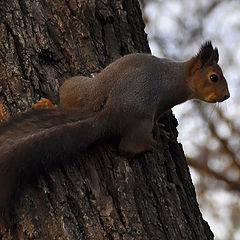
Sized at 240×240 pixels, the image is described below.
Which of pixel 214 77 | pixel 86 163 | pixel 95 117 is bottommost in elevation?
pixel 86 163

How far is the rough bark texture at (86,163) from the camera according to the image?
1745mm

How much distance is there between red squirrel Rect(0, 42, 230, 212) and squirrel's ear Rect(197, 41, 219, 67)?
0.14 meters

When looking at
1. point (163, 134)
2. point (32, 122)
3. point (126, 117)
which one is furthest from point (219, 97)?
point (32, 122)

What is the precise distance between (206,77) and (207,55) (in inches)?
3.9

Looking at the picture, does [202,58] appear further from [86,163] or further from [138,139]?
[86,163]

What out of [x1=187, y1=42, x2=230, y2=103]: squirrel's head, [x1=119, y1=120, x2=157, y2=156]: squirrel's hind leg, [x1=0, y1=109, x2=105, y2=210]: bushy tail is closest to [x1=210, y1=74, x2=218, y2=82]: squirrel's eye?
[x1=187, y1=42, x2=230, y2=103]: squirrel's head

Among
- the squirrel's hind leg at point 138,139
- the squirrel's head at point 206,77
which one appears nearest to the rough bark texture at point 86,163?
the squirrel's hind leg at point 138,139

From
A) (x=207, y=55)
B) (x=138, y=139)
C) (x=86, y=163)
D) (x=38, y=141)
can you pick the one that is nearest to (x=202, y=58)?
(x=207, y=55)

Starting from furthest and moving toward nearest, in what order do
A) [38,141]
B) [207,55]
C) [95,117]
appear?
[207,55], [95,117], [38,141]

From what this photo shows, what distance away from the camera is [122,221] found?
1.79 metres

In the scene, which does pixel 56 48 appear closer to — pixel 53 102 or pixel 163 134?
pixel 53 102

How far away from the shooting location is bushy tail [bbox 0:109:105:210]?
1727 mm

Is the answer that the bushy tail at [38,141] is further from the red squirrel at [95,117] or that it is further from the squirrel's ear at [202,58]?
the squirrel's ear at [202,58]

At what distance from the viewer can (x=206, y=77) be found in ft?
8.49
